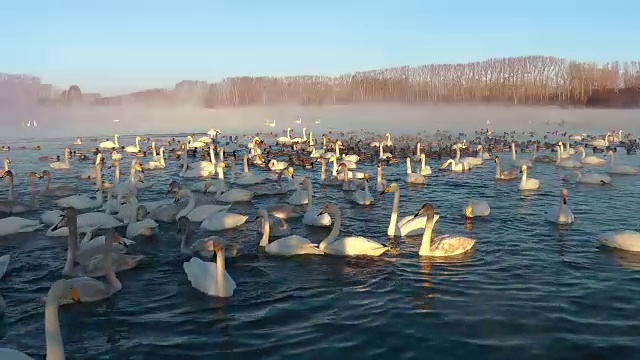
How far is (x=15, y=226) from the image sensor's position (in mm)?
13227

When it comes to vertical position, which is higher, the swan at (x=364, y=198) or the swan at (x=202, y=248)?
the swan at (x=364, y=198)

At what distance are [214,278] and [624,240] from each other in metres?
7.72

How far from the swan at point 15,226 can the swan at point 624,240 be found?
1231 centimetres

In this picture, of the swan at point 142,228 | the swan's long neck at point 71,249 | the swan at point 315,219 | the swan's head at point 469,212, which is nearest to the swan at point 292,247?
the swan at point 315,219

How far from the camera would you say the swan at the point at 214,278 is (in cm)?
916

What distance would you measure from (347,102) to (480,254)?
4291 inches

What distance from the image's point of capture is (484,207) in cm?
1474

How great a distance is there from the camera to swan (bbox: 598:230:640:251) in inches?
441

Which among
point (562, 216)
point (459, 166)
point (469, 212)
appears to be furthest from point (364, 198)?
point (459, 166)

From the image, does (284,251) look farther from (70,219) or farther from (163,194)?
(163,194)

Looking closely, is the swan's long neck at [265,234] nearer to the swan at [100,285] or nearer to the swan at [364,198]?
the swan at [100,285]

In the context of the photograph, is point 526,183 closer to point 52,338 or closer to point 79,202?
point 79,202

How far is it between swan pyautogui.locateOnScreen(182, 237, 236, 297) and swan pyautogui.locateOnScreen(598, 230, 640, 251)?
23.9 feet

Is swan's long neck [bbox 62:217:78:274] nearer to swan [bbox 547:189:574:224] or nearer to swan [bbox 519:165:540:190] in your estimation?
swan [bbox 547:189:574:224]
